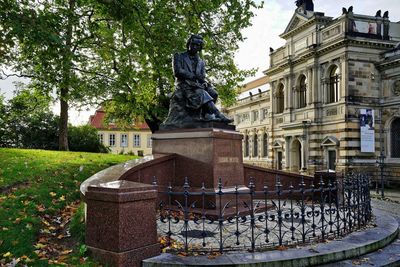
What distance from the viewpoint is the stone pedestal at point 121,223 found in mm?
4844

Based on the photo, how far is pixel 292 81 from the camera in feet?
116

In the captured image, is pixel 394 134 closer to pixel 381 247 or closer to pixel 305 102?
pixel 305 102

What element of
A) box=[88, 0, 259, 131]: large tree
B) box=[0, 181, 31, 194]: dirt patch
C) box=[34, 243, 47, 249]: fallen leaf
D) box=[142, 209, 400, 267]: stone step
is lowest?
box=[142, 209, 400, 267]: stone step

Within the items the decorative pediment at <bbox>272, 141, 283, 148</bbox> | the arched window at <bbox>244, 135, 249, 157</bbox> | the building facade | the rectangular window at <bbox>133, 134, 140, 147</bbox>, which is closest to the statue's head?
the decorative pediment at <bbox>272, 141, 283, 148</bbox>

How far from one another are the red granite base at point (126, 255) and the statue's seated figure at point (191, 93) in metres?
4.10

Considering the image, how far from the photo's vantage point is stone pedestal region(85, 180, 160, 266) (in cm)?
484

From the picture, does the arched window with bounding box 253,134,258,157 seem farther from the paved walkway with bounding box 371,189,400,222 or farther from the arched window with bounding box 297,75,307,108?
the paved walkway with bounding box 371,189,400,222

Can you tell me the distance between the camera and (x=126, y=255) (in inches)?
190

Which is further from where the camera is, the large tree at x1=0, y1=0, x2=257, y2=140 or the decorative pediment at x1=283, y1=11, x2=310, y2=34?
the decorative pediment at x1=283, y1=11, x2=310, y2=34

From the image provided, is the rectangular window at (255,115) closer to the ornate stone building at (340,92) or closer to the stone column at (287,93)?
Result: the ornate stone building at (340,92)

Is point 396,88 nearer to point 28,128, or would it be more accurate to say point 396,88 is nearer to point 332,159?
point 332,159

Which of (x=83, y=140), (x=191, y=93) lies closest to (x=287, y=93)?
(x=83, y=140)

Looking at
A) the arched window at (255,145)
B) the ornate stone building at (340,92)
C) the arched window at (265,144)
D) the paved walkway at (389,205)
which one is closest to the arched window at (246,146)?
the arched window at (255,145)

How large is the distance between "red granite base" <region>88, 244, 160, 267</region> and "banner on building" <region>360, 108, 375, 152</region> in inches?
1002
